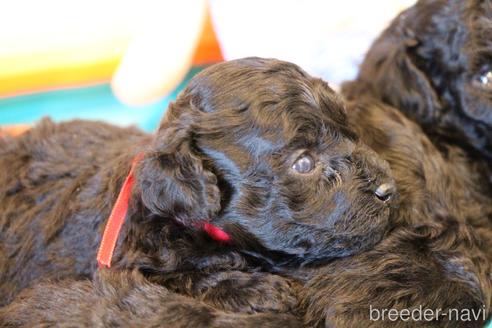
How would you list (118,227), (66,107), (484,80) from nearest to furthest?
(118,227) < (484,80) < (66,107)

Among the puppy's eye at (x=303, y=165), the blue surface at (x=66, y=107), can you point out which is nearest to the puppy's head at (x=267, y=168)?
the puppy's eye at (x=303, y=165)

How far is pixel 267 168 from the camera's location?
1409 mm

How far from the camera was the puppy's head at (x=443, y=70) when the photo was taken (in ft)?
5.67

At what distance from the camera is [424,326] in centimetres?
140

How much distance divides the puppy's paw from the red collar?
13 cm

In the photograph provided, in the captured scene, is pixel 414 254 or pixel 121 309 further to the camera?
pixel 414 254

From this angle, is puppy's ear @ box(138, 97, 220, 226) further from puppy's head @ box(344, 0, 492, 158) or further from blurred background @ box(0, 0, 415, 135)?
blurred background @ box(0, 0, 415, 135)

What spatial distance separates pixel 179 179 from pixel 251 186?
17 centimetres

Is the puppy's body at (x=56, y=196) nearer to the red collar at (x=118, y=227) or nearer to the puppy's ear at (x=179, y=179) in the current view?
the red collar at (x=118, y=227)

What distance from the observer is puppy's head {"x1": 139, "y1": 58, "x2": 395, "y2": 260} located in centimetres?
140

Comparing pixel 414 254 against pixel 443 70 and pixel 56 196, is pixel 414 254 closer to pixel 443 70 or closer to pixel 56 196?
pixel 443 70

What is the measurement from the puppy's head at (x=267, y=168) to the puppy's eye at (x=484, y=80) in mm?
493

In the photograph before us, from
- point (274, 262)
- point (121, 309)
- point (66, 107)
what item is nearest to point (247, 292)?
point (274, 262)

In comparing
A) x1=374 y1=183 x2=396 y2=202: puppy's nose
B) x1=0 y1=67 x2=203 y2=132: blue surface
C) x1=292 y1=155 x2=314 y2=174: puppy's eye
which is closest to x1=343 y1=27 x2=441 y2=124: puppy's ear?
x1=374 y1=183 x2=396 y2=202: puppy's nose
